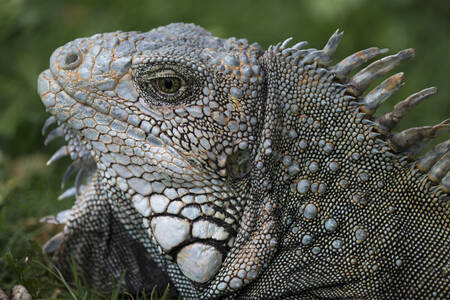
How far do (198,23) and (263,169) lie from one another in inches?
253

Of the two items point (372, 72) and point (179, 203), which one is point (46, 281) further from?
point (372, 72)

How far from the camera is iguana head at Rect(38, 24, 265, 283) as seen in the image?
3.63 metres

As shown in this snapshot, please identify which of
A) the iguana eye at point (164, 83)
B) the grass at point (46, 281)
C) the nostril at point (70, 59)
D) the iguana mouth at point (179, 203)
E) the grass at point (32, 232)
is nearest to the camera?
the iguana mouth at point (179, 203)

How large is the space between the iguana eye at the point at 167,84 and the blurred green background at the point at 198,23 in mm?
4166

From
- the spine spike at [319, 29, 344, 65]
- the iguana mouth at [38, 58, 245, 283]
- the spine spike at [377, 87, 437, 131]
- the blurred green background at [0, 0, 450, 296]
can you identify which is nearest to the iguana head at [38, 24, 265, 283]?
the iguana mouth at [38, 58, 245, 283]

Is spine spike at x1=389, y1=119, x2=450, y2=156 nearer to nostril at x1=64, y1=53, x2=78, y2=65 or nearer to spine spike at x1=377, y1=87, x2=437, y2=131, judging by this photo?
spine spike at x1=377, y1=87, x2=437, y2=131

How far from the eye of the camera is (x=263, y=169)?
3.69 m

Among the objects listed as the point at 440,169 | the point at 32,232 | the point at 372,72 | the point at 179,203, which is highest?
the point at 372,72

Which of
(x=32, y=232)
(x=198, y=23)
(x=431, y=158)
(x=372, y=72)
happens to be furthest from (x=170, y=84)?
(x=198, y=23)

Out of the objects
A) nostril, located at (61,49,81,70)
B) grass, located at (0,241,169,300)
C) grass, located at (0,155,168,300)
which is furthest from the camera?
grass, located at (0,155,168,300)

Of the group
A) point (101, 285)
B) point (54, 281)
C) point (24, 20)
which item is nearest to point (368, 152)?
point (101, 285)

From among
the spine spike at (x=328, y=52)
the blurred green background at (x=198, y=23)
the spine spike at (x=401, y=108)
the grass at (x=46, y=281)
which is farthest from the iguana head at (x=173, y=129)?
the blurred green background at (x=198, y=23)

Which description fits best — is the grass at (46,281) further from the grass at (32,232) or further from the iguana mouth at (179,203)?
the iguana mouth at (179,203)

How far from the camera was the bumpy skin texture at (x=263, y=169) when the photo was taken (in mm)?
3629
